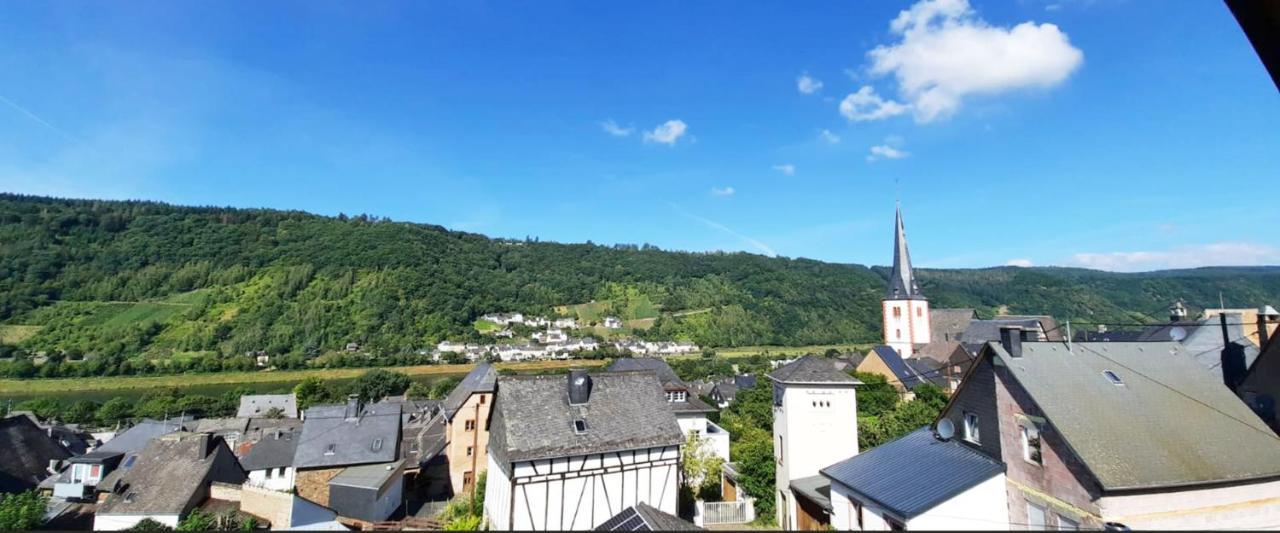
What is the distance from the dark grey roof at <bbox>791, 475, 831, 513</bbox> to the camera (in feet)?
51.6

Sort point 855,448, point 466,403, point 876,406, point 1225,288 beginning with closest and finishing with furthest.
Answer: point 855,448 → point 466,403 → point 876,406 → point 1225,288

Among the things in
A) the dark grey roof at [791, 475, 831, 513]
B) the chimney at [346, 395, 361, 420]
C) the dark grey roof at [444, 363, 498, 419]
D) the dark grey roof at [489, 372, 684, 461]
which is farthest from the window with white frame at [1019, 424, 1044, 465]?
the chimney at [346, 395, 361, 420]

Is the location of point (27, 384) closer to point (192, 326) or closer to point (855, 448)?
point (192, 326)

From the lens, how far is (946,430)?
14.3m

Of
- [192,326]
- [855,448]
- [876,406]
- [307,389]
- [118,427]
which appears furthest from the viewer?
[192,326]

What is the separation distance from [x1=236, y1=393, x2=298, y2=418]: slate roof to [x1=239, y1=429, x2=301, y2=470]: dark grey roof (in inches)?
1241

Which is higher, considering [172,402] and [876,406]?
[876,406]

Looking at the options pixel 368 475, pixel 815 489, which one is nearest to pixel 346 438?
pixel 368 475

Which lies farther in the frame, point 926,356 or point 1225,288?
point 1225,288

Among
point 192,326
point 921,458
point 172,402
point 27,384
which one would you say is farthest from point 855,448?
point 192,326

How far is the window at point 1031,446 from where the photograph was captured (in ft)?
38.4

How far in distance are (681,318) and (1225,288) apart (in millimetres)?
190893

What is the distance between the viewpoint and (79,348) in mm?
105000

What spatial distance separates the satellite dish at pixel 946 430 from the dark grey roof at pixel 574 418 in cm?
841
